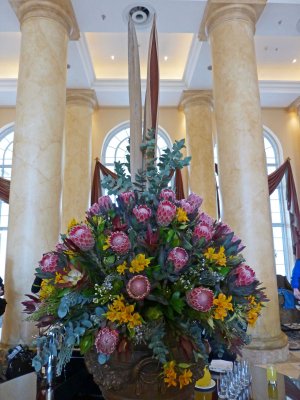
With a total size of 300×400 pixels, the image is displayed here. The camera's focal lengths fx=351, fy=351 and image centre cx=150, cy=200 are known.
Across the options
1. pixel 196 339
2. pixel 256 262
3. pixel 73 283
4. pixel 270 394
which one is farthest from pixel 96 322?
pixel 256 262

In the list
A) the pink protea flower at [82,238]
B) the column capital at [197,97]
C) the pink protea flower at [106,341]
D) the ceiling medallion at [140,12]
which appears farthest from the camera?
the column capital at [197,97]

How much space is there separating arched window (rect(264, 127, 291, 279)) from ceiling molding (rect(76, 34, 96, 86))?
18.2 feet

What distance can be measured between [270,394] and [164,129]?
951 centimetres

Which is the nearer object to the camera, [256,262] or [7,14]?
[256,262]

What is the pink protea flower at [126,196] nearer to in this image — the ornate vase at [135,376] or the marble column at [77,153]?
the ornate vase at [135,376]

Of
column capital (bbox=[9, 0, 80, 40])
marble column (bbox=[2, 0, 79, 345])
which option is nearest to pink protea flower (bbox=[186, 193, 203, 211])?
marble column (bbox=[2, 0, 79, 345])

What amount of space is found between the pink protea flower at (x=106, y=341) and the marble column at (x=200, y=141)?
832 cm

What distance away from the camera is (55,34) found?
5.28 metres

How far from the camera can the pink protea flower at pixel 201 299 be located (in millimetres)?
913

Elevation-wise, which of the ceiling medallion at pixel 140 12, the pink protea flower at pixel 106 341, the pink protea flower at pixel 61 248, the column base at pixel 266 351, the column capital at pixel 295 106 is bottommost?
the column base at pixel 266 351

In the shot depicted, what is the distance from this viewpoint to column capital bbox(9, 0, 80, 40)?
5.23 meters

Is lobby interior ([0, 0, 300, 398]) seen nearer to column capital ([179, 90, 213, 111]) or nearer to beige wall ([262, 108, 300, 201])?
column capital ([179, 90, 213, 111])

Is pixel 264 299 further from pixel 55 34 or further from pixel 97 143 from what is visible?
pixel 97 143

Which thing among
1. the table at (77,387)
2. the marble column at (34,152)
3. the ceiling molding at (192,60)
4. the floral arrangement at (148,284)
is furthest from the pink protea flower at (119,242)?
the ceiling molding at (192,60)
